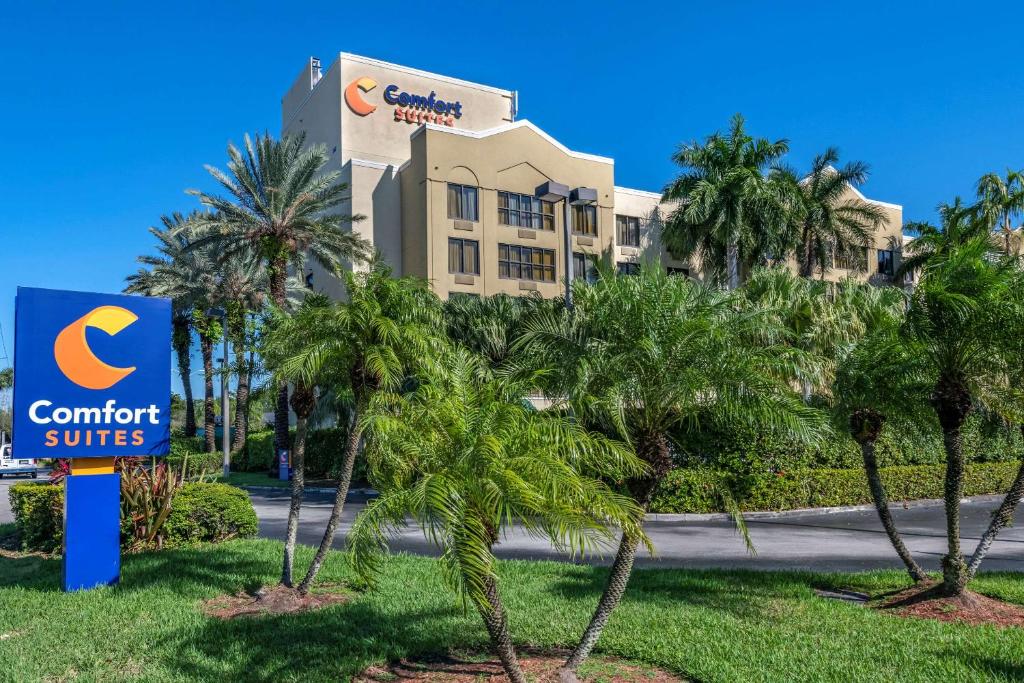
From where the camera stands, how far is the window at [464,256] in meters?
37.4

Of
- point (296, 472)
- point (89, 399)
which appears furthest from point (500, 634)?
point (89, 399)

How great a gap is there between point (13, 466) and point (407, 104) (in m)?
29.4

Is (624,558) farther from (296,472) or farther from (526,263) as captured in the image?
(526,263)

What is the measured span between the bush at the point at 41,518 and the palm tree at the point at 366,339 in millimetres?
6302

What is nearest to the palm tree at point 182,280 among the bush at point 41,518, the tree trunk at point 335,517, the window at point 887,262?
the bush at point 41,518

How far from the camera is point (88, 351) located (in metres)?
10.7

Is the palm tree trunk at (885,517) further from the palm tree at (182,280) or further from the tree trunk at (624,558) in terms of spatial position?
the palm tree at (182,280)

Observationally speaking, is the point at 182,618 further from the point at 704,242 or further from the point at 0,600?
the point at 704,242

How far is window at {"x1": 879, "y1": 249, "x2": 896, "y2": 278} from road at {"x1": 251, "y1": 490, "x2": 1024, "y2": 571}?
108ft

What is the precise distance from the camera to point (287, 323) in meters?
9.93

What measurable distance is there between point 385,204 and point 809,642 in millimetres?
34320

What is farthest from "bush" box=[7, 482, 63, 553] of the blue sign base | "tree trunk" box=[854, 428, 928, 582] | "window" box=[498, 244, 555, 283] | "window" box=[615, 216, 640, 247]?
"window" box=[615, 216, 640, 247]

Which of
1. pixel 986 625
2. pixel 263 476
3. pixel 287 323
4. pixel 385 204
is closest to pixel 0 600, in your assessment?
pixel 287 323

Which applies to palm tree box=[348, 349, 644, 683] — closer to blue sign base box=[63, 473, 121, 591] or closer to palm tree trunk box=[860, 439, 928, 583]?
palm tree trunk box=[860, 439, 928, 583]
